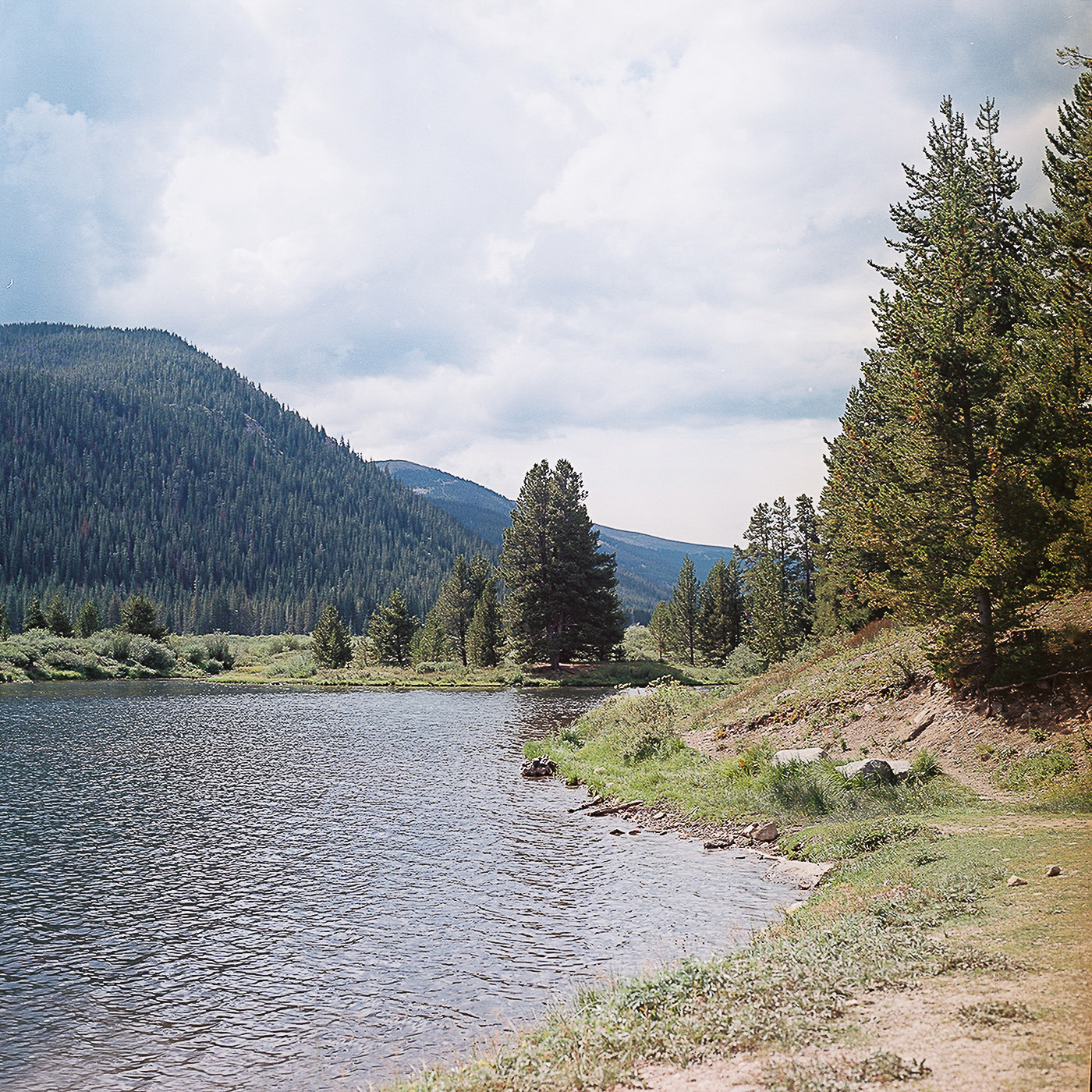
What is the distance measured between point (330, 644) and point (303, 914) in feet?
293

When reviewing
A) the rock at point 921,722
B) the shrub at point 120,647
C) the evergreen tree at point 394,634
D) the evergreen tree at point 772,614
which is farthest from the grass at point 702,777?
the shrub at point 120,647

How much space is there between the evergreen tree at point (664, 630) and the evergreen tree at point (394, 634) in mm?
38072

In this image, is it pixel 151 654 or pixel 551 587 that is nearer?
pixel 551 587

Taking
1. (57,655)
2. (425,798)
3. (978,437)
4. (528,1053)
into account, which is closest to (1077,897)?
(528,1053)

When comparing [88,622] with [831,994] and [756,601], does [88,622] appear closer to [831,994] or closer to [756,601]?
[756,601]

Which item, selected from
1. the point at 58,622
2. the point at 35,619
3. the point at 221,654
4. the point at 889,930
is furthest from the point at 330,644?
the point at 889,930

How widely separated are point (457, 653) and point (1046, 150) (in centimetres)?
8910

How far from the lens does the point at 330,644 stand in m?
102

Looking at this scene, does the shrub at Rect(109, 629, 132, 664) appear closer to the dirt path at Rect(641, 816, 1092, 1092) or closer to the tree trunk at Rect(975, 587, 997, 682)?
the tree trunk at Rect(975, 587, 997, 682)

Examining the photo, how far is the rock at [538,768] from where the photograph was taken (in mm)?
29953

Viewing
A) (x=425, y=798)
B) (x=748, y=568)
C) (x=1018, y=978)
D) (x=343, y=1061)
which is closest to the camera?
(x=1018, y=978)

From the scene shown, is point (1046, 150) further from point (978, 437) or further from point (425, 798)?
point (425, 798)

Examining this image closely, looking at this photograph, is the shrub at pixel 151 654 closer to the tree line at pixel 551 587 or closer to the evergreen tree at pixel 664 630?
the tree line at pixel 551 587

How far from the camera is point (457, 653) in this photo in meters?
104
